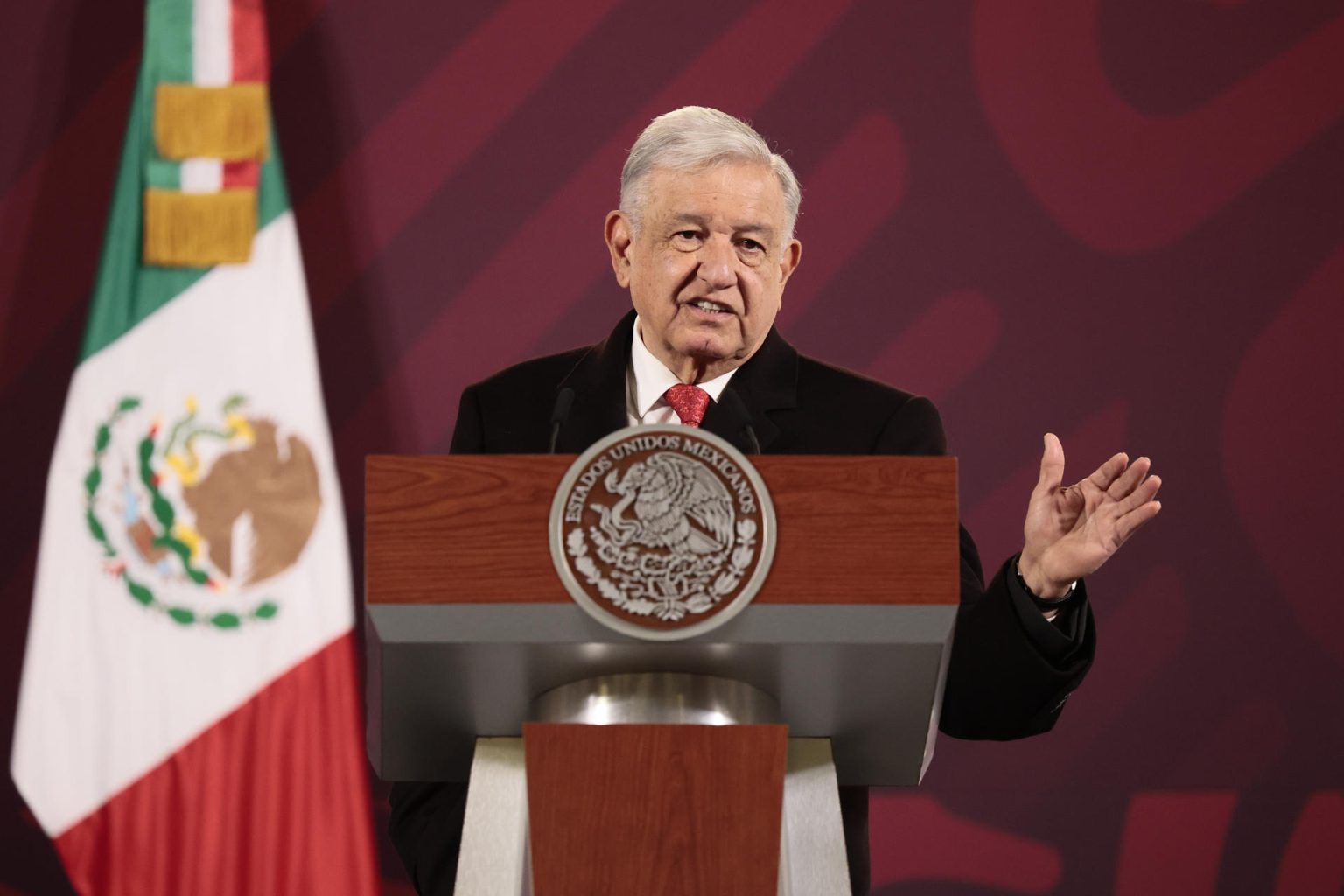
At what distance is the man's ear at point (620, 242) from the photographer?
2.31 m

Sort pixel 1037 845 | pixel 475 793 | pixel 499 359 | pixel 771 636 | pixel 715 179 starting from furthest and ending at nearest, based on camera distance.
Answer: pixel 499 359 → pixel 1037 845 → pixel 715 179 → pixel 475 793 → pixel 771 636

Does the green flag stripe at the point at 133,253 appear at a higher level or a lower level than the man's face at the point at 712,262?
higher

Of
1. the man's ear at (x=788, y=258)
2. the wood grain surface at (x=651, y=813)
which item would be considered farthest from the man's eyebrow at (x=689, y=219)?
the wood grain surface at (x=651, y=813)

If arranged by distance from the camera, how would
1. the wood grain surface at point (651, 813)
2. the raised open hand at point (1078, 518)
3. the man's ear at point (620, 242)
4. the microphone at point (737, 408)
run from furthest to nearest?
1. the man's ear at point (620, 242)
2. the microphone at point (737, 408)
3. the raised open hand at point (1078, 518)
4. the wood grain surface at point (651, 813)

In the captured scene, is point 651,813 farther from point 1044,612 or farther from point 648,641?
point 1044,612

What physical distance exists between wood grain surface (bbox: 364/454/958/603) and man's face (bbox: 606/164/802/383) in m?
0.78

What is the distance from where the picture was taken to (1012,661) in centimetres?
171

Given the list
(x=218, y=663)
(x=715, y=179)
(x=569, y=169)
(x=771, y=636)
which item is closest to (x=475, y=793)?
(x=771, y=636)

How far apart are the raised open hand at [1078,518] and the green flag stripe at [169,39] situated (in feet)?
8.66

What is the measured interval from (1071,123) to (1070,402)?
630 mm

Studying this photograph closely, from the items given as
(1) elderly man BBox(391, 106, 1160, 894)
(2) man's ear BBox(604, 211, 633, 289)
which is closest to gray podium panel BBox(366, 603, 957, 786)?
(1) elderly man BBox(391, 106, 1160, 894)

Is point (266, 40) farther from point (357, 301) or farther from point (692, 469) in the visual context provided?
point (692, 469)

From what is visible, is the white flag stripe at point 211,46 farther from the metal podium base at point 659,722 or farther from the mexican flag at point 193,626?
the metal podium base at point 659,722

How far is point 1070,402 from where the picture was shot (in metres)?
3.66
